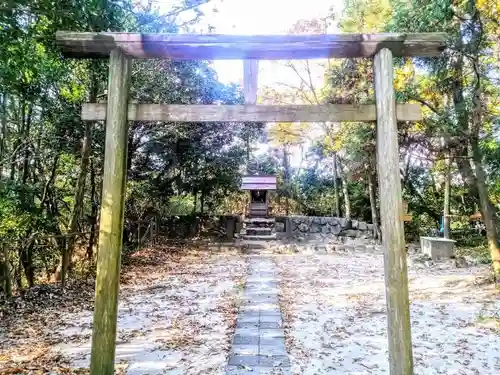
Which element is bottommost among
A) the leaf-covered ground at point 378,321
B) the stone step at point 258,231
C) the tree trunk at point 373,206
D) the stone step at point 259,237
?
the leaf-covered ground at point 378,321

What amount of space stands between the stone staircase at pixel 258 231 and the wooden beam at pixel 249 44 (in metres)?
10.2

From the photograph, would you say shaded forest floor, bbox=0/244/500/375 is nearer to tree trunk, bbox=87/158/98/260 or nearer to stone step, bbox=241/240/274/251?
tree trunk, bbox=87/158/98/260

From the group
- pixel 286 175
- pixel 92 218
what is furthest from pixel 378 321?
pixel 286 175

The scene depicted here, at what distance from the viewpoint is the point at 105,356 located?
2578 millimetres

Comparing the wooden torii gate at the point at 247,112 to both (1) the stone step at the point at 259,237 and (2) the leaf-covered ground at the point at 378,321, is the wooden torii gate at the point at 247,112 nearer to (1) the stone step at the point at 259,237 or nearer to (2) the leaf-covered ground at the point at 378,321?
(2) the leaf-covered ground at the point at 378,321

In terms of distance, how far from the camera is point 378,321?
4.77 m

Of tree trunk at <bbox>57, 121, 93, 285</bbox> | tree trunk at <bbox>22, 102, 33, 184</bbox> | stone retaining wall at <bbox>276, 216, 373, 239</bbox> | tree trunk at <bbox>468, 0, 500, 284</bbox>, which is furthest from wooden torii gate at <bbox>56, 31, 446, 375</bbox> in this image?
stone retaining wall at <bbox>276, 216, 373, 239</bbox>

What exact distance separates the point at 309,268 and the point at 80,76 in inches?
262

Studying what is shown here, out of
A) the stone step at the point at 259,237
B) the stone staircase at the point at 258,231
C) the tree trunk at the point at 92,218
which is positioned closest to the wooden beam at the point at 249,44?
the tree trunk at the point at 92,218

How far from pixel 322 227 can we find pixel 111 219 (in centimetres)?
1284

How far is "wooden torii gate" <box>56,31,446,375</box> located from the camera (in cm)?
259

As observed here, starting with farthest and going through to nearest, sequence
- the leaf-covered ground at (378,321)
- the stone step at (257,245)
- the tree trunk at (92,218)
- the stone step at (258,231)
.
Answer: the stone step at (258,231), the stone step at (257,245), the tree trunk at (92,218), the leaf-covered ground at (378,321)

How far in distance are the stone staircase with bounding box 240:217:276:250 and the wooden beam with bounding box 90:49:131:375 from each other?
9946 mm

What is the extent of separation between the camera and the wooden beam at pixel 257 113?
2.75 m
